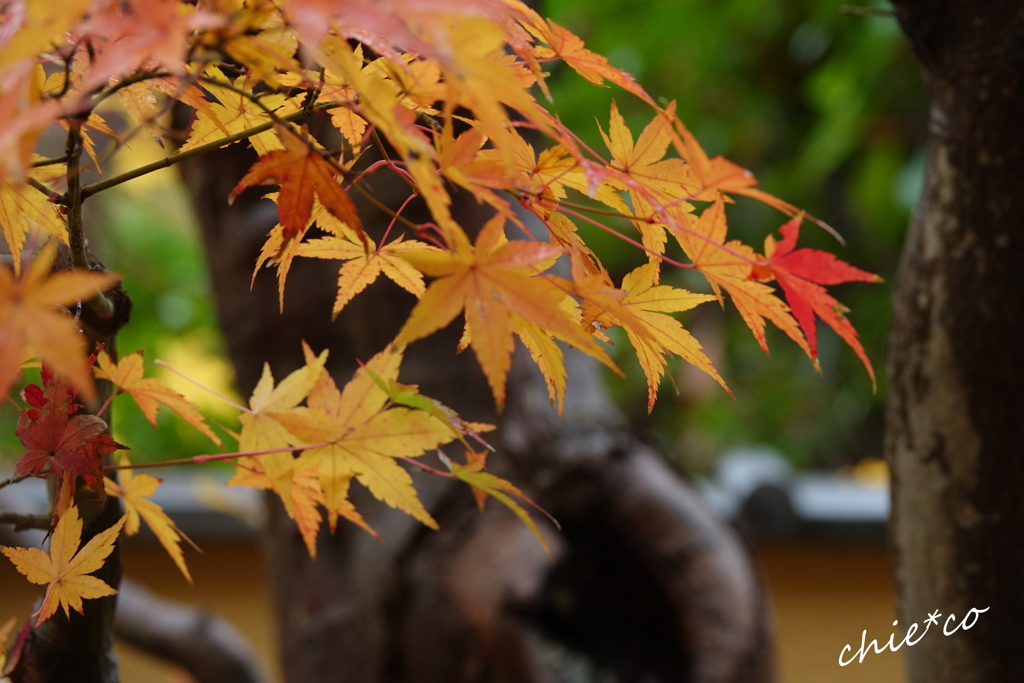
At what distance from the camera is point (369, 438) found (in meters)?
0.45

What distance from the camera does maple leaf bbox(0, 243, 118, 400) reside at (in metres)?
0.24

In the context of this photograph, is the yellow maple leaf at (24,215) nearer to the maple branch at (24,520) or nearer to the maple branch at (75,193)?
the maple branch at (75,193)

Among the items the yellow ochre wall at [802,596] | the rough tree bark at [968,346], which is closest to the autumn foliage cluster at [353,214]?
the rough tree bark at [968,346]

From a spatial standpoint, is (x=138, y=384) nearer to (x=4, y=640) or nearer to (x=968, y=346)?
(x=4, y=640)

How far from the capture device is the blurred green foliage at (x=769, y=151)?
3.21m

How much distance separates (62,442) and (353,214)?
20 centimetres

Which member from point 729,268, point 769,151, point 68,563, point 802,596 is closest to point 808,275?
point 729,268

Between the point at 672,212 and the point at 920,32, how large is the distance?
0.37 metres

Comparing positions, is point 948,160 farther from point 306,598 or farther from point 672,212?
point 306,598

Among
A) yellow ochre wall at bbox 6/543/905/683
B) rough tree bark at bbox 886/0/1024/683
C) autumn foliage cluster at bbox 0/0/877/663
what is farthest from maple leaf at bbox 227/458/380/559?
yellow ochre wall at bbox 6/543/905/683

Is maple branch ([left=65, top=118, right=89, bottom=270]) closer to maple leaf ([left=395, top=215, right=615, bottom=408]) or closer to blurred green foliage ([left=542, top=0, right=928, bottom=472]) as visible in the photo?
maple leaf ([left=395, top=215, right=615, bottom=408])

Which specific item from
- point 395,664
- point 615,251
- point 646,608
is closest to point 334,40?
point 395,664

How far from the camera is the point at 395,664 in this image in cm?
116

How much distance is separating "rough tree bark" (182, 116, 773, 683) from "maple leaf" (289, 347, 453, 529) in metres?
0.65
